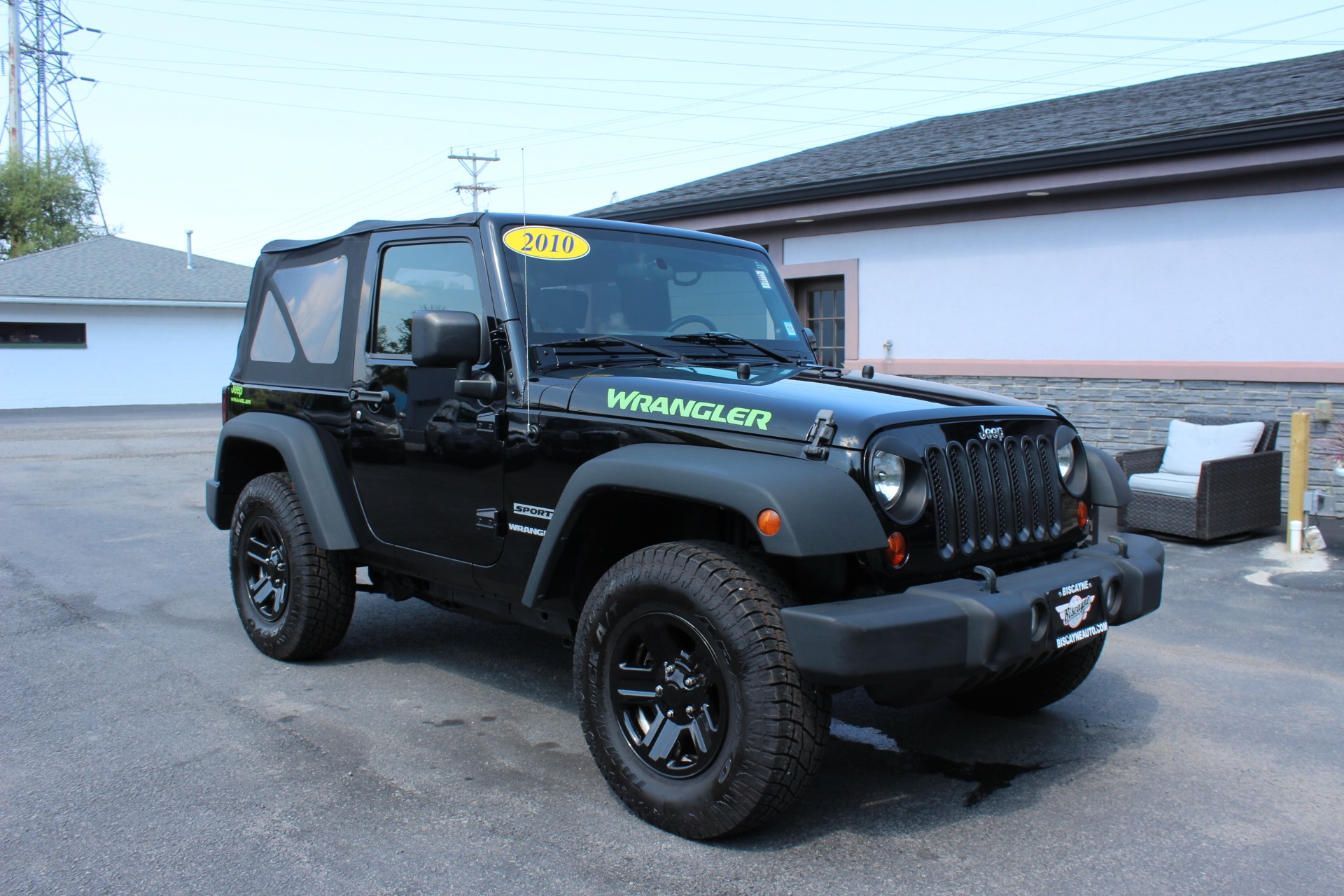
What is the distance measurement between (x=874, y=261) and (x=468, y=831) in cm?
948

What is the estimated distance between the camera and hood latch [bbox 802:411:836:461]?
3.15 m

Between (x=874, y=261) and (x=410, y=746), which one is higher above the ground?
(x=874, y=261)

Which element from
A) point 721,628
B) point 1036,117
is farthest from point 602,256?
point 1036,117

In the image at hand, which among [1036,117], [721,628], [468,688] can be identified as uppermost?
[1036,117]

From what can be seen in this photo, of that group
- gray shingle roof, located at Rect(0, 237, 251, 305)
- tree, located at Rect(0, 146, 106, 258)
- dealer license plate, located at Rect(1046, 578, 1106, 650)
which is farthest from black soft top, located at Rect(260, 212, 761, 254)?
tree, located at Rect(0, 146, 106, 258)

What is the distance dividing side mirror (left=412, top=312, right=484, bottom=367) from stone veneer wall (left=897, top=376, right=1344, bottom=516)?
752 centimetres

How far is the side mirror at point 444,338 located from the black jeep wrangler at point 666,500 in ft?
0.04

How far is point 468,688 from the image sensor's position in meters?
4.80

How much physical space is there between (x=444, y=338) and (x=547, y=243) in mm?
707

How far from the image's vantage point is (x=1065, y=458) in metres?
3.95

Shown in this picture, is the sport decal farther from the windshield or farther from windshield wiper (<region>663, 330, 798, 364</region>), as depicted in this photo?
windshield wiper (<region>663, 330, 798, 364</region>)

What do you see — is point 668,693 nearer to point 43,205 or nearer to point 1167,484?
point 1167,484

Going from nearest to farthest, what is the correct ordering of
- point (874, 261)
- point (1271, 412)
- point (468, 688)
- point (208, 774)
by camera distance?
point (208, 774) < point (468, 688) < point (1271, 412) < point (874, 261)

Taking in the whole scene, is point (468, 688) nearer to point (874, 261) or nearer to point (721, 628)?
point (721, 628)
